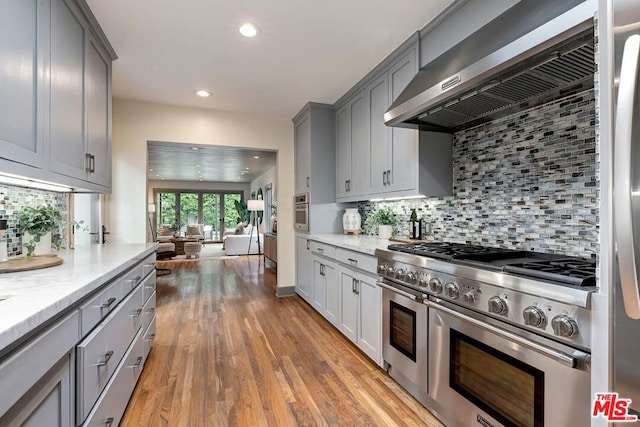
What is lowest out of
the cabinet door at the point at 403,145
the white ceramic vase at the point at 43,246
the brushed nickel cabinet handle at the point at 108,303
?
the brushed nickel cabinet handle at the point at 108,303

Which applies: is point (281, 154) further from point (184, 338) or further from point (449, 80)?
point (449, 80)

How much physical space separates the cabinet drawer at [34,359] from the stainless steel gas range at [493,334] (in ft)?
5.42

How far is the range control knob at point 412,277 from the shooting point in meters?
1.92

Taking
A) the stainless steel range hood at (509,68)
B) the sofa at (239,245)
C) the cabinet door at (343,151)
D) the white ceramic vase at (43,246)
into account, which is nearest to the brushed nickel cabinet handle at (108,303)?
the white ceramic vase at (43,246)

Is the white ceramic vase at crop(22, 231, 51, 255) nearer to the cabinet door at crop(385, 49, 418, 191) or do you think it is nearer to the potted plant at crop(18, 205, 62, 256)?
the potted plant at crop(18, 205, 62, 256)

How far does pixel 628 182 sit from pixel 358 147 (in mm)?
2651

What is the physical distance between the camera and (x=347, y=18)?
226 centimetres

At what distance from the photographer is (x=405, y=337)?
2041mm

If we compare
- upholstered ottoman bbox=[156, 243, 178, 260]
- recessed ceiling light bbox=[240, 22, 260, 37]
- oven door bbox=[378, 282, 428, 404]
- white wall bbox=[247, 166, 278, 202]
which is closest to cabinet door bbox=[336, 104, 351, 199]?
recessed ceiling light bbox=[240, 22, 260, 37]

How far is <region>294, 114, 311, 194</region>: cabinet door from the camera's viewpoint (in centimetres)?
410

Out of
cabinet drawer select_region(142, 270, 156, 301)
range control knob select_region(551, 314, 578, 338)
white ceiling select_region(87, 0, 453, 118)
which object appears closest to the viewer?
range control knob select_region(551, 314, 578, 338)

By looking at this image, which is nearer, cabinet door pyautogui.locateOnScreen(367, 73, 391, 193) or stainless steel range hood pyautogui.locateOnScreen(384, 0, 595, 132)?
stainless steel range hood pyautogui.locateOnScreen(384, 0, 595, 132)

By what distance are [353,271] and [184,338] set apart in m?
1.72

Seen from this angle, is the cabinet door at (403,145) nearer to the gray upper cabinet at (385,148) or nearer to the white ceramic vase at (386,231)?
the gray upper cabinet at (385,148)
